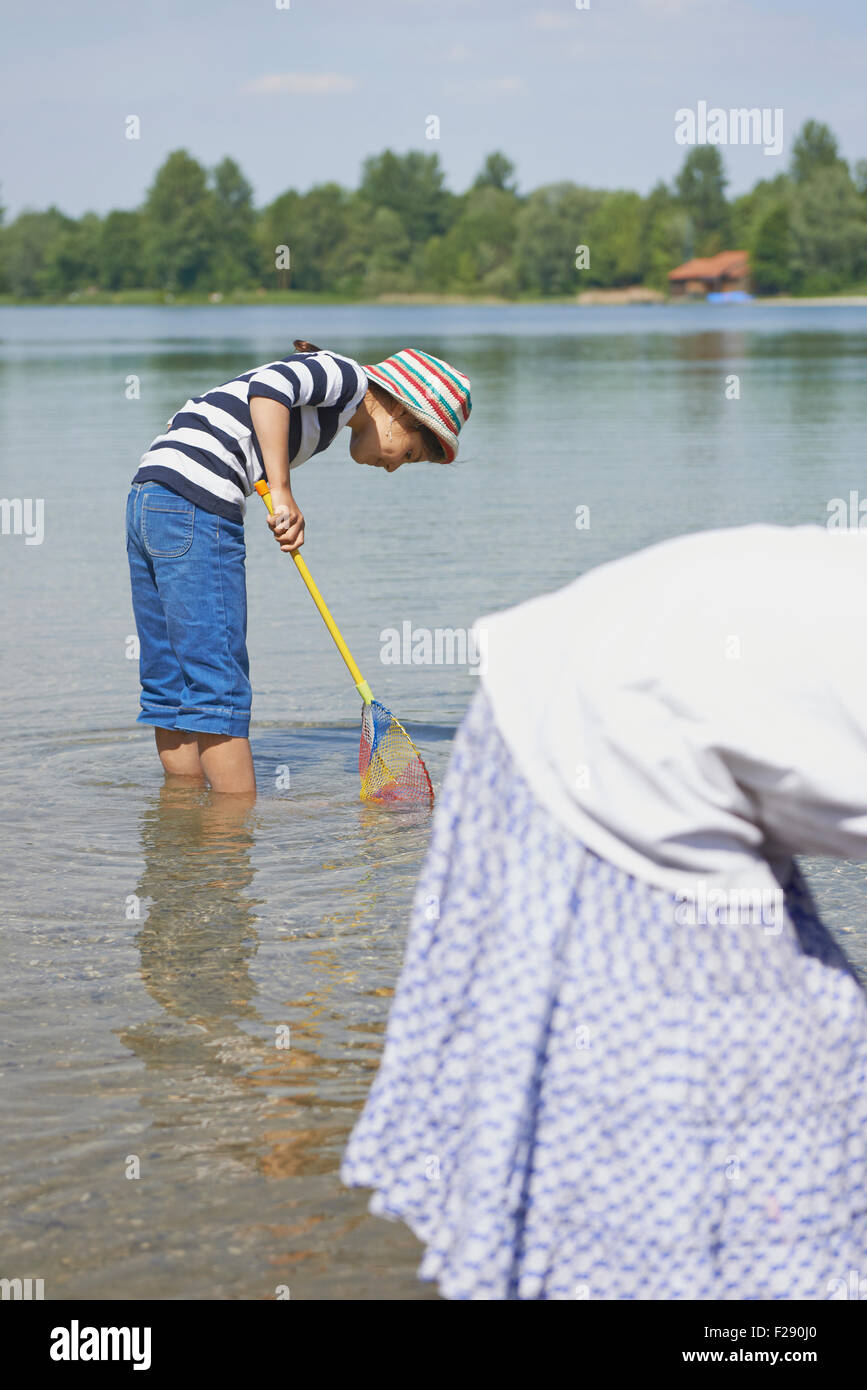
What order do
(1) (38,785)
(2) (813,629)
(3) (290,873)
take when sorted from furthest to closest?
(1) (38,785) → (3) (290,873) → (2) (813,629)

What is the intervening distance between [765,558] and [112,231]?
174023mm

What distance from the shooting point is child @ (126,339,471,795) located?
5055mm

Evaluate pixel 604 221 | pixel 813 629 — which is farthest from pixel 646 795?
pixel 604 221

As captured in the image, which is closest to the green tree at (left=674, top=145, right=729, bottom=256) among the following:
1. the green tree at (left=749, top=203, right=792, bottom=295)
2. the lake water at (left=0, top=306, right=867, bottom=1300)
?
the green tree at (left=749, top=203, right=792, bottom=295)

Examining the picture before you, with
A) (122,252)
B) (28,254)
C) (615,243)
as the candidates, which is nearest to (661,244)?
(615,243)

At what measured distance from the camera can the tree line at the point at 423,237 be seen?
497 ft

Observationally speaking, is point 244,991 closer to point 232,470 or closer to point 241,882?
point 241,882

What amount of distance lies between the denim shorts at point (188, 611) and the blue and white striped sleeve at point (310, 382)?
45cm

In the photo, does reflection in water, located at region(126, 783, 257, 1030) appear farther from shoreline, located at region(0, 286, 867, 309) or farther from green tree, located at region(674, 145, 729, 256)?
green tree, located at region(674, 145, 729, 256)

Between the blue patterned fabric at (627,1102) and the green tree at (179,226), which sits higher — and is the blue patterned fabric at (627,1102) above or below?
below

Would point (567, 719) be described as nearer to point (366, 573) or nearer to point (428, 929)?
point (428, 929)

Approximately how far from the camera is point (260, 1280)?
2.90 metres

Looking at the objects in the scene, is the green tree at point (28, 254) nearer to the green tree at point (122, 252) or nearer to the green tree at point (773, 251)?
the green tree at point (122, 252)

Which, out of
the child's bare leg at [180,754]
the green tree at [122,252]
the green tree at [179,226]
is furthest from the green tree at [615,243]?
the child's bare leg at [180,754]
